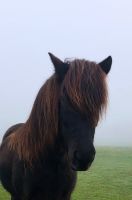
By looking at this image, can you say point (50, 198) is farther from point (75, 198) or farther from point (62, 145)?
point (75, 198)

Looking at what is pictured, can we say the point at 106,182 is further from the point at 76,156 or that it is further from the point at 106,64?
the point at 76,156

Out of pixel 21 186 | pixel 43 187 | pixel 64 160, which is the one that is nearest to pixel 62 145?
pixel 64 160

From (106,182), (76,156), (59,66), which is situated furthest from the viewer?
(106,182)

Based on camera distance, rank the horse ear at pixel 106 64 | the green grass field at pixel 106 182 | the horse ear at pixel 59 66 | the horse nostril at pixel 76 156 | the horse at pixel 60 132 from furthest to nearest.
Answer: the green grass field at pixel 106 182, the horse ear at pixel 106 64, the horse ear at pixel 59 66, the horse at pixel 60 132, the horse nostril at pixel 76 156

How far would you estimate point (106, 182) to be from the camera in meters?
9.35

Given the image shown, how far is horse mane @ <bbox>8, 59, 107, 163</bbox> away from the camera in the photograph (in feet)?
10.6

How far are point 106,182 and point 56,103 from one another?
6145 mm

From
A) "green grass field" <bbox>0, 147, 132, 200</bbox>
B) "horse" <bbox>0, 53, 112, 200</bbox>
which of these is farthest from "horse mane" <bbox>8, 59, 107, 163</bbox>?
"green grass field" <bbox>0, 147, 132, 200</bbox>

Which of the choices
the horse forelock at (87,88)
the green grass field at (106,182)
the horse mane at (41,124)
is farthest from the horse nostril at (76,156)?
the green grass field at (106,182)

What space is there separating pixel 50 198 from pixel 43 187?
12cm

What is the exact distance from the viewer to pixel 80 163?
3.10 metres

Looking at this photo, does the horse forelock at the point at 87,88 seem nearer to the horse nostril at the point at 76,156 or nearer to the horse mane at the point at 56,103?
the horse mane at the point at 56,103

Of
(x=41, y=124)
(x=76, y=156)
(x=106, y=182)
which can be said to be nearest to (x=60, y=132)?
(x=41, y=124)

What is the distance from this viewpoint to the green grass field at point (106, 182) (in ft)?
26.0
